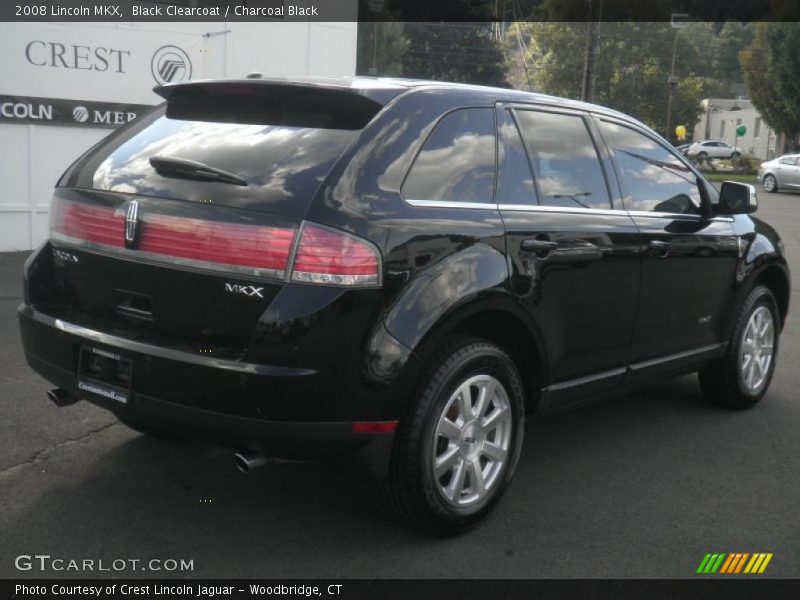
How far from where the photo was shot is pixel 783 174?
3216 centimetres

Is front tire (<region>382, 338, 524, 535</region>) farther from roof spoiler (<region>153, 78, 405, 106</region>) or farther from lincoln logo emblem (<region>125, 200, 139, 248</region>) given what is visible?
lincoln logo emblem (<region>125, 200, 139, 248</region>)

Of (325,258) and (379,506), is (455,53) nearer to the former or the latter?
(379,506)

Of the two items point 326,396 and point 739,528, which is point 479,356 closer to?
point 326,396

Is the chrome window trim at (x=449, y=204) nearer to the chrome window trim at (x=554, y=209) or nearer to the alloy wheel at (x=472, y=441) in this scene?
the chrome window trim at (x=554, y=209)

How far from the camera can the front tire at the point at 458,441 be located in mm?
3467

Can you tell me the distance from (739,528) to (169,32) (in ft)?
32.8

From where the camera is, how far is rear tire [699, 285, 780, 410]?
5.60m

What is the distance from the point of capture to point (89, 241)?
366 cm

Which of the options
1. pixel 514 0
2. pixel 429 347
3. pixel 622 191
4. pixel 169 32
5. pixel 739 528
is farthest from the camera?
pixel 514 0

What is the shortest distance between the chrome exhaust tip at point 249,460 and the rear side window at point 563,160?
1.69 m

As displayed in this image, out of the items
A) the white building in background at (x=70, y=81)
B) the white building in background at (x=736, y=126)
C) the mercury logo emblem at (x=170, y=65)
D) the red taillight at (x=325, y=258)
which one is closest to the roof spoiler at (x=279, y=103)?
the red taillight at (x=325, y=258)

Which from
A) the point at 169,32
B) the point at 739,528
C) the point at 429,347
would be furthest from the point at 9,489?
the point at 169,32

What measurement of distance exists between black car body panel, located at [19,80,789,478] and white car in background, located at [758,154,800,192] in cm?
3023

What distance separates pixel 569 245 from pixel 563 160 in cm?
46
